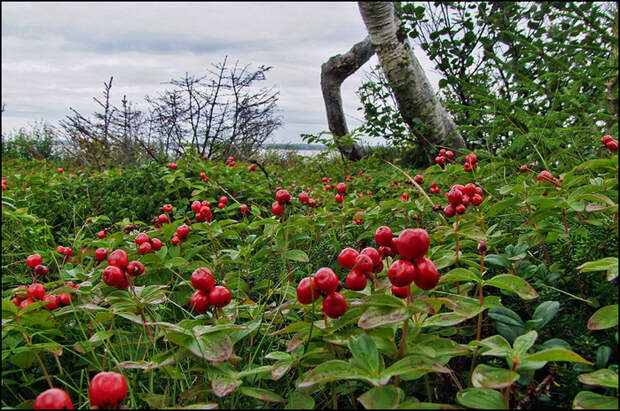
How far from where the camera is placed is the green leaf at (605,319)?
92 cm

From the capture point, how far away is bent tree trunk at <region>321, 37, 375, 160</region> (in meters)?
7.09

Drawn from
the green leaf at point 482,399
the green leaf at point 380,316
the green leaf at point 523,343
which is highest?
the green leaf at point 380,316

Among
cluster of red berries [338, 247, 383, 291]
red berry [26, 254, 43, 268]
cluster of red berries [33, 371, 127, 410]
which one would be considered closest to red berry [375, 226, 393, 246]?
cluster of red berries [338, 247, 383, 291]

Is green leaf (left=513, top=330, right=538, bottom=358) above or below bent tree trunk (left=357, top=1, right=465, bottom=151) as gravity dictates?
below

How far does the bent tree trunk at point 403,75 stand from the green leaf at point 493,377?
4.49 meters

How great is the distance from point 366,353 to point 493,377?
0.88 ft

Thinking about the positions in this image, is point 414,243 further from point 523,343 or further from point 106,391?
point 106,391

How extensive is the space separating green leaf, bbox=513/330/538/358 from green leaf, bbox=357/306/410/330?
246mm

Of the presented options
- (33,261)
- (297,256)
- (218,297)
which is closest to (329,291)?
(218,297)

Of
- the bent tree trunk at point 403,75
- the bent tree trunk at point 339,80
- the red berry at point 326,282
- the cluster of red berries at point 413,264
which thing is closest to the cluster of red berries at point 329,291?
the red berry at point 326,282

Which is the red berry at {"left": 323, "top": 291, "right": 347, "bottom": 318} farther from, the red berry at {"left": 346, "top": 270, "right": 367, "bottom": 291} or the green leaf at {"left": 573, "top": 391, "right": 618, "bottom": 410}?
the green leaf at {"left": 573, "top": 391, "right": 618, "bottom": 410}

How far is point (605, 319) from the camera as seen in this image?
94cm

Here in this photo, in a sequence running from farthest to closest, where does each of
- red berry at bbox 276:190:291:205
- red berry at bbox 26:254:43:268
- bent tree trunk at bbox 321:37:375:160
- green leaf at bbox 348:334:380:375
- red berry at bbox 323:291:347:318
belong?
bent tree trunk at bbox 321:37:375:160
red berry at bbox 276:190:291:205
red berry at bbox 26:254:43:268
red berry at bbox 323:291:347:318
green leaf at bbox 348:334:380:375

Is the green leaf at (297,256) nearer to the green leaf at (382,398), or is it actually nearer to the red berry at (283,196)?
the red berry at (283,196)
